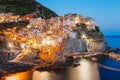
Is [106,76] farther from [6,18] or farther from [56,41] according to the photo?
[6,18]

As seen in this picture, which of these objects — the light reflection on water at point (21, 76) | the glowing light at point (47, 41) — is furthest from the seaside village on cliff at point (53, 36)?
the light reflection on water at point (21, 76)

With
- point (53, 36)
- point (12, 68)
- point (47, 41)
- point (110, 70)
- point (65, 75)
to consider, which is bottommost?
point (110, 70)

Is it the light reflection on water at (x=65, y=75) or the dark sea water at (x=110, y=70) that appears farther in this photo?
the dark sea water at (x=110, y=70)

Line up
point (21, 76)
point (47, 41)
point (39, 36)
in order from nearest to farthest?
point (21, 76)
point (47, 41)
point (39, 36)

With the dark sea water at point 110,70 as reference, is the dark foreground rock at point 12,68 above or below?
above

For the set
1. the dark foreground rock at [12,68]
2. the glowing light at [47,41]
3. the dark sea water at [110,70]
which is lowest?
the dark sea water at [110,70]

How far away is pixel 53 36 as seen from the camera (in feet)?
162

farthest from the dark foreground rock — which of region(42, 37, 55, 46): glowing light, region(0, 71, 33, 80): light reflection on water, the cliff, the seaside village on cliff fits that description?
region(42, 37, 55, 46): glowing light

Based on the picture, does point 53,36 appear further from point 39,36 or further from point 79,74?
point 79,74

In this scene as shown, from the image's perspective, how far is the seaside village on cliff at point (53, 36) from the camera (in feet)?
148

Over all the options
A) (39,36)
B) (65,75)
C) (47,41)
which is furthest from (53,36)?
(65,75)

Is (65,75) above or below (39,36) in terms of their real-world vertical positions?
below

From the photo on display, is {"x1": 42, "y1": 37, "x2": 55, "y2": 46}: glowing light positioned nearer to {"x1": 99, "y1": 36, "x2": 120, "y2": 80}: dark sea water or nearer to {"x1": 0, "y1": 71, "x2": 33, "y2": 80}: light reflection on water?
{"x1": 99, "y1": 36, "x2": 120, "y2": 80}: dark sea water

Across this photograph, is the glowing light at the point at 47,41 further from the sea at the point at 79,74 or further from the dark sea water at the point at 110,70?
the dark sea water at the point at 110,70
